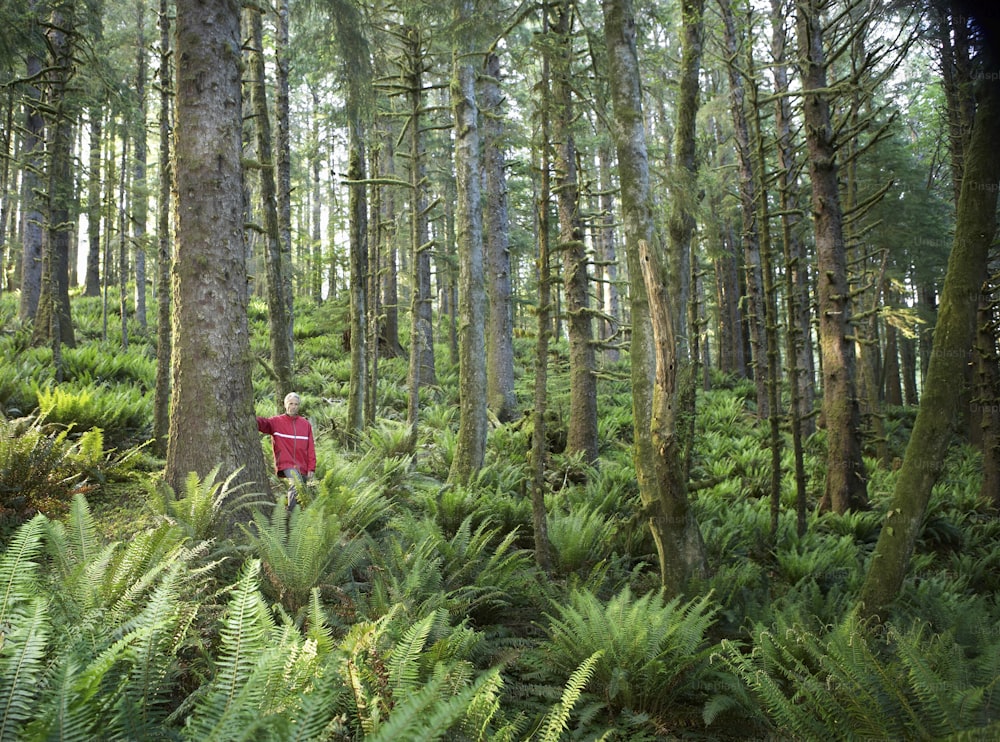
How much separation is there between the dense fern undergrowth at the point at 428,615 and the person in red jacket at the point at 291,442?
31 cm

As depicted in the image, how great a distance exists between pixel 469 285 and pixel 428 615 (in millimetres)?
5088

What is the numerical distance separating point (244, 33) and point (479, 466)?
12464 millimetres

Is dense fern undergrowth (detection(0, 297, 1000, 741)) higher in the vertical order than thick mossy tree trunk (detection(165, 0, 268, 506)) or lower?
lower

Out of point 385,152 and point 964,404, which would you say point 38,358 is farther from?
point 964,404

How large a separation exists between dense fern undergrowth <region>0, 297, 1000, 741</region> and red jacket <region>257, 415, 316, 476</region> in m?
0.33

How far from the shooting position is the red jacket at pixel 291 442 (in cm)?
643

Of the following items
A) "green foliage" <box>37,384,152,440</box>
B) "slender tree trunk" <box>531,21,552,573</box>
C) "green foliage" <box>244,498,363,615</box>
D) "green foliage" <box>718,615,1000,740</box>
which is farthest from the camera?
"green foliage" <box>37,384,152,440</box>

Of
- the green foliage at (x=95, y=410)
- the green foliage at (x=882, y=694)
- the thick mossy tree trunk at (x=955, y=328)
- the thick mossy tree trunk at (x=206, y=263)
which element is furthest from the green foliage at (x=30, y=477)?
the thick mossy tree trunk at (x=955, y=328)

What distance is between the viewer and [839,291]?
8.55 meters

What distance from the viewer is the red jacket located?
6.43 meters

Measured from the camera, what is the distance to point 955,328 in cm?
367

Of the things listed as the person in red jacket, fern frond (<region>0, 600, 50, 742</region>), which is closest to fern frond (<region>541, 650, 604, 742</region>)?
fern frond (<region>0, 600, 50, 742</region>)

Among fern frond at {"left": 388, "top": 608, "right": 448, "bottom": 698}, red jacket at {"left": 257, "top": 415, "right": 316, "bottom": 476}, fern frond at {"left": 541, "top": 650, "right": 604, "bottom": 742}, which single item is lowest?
fern frond at {"left": 541, "top": 650, "right": 604, "bottom": 742}

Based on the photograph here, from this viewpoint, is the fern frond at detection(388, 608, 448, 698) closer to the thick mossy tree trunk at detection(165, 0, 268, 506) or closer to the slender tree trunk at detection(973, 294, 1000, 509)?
the thick mossy tree trunk at detection(165, 0, 268, 506)
